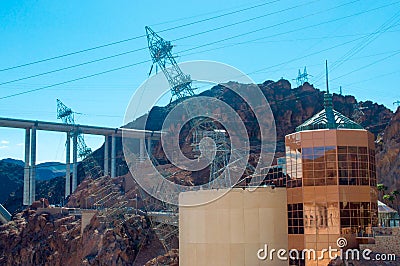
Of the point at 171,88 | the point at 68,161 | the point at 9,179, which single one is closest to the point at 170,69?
the point at 171,88

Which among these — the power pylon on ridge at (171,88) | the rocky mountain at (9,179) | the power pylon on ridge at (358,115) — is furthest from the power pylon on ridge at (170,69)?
the rocky mountain at (9,179)

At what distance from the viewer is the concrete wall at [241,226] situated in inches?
1297

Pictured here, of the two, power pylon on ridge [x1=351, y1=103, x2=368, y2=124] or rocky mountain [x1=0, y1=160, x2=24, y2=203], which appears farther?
rocky mountain [x1=0, y1=160, x2=24, y2=203]

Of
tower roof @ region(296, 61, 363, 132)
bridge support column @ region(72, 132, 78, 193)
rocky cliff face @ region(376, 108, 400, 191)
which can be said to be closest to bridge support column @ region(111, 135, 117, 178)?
bridge support column @ region(72, 132, 78, 193)

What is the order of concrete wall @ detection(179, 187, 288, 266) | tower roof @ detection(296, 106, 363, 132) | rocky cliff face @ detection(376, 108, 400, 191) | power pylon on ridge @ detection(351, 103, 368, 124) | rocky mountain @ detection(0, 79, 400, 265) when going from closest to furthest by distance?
tower roof @ detection(296, 106, 363, 132), concrete wall @ detection(179, 187, 288, 266), rocky cliff face @ detection(376, 108, 400, 191), rocky mountain @ detection(0, 79, 400, 265), power pylon on ridge @ detection(351, 103, 368, 124)

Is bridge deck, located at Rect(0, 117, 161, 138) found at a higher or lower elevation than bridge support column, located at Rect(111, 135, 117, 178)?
higher

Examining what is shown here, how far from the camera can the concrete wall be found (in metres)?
32.9

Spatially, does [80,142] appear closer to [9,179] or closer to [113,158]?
[113,158]

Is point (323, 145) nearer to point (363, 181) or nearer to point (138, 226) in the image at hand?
point (363, 181)

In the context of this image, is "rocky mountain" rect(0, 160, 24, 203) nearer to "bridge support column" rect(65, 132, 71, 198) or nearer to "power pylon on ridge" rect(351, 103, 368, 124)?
"bridge support column" rect(65, 132, 71, 198)

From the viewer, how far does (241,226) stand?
109ft

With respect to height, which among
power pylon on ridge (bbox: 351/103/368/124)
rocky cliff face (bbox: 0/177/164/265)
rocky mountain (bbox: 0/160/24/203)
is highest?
power pylon on ridge (bbox: 351/103/368/124)

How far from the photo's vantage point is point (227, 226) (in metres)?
33.5

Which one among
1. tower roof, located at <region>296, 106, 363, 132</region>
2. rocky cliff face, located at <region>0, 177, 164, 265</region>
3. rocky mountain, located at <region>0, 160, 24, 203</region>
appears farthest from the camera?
rocky mountain, located at <region>0, 160, 24, 203</region>
